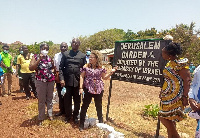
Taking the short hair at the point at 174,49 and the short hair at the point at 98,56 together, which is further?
the short hair at the point at 98,56

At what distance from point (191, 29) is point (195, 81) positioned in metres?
25.6

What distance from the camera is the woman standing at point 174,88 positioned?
297 cm

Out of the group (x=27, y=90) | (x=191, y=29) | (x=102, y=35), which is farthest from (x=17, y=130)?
(x=102, y=35)

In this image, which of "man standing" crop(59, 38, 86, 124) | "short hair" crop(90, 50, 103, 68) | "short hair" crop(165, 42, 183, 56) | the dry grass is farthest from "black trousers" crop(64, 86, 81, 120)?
"short hair" crop(165, 42, 183, 56)

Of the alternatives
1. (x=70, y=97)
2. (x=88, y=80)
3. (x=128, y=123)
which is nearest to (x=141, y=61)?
(x=88, y=80)

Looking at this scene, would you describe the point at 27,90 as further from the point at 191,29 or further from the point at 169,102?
the point at 191,29

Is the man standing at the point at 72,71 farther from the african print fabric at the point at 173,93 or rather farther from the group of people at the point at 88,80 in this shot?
the african print fabric at the point at 173,93

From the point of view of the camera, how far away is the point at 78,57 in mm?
4574

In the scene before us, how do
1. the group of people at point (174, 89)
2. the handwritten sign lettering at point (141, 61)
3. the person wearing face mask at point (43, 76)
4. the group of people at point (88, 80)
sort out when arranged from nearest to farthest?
the group of people at point (174, 89), the group of people at point (88, 80), the handwritten sign lettering at point (141, 61), the person wearing face mask at point (43, 76)

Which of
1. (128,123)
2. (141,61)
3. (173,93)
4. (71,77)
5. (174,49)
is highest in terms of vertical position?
(174,49)

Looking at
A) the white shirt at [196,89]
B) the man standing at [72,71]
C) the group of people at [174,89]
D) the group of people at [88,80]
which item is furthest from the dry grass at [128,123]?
the white shirt at [196,89]

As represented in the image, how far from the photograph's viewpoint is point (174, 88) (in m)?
3.08

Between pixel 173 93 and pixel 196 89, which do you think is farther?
pixel 173 93

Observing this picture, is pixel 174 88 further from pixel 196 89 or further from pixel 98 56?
pixel 98 56
